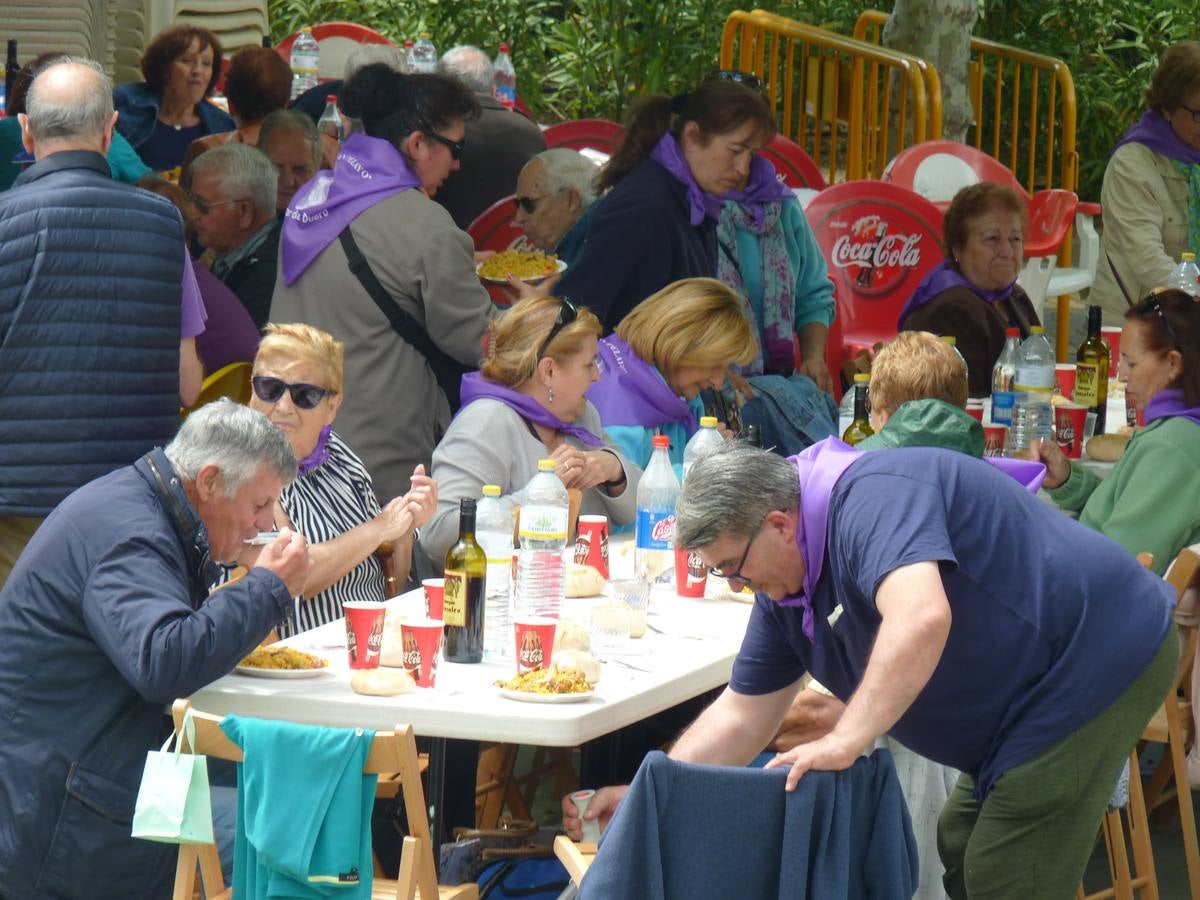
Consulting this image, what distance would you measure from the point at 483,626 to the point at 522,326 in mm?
1169

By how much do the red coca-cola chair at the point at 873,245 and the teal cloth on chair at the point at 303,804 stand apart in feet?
16.9

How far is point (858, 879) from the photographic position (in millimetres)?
2934

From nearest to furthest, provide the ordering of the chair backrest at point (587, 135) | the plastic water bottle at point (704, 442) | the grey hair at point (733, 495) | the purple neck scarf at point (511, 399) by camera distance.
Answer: the grey hair at point (733, 495) < the purple neck scarf at point (511, 399) < the plastic water bottle at point (704, 442) < the chair backrest at point (587, 135)

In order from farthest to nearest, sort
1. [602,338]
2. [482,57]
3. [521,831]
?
[482,57] < [602,338] < [521,831]

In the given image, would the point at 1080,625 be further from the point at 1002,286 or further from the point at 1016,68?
the point at 1016,68

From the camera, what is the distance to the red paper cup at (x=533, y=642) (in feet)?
12.1

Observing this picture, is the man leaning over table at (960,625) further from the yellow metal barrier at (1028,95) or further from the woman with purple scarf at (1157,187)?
the yellow metal barrier at (1028,95)

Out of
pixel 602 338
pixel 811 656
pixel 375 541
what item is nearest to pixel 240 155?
pixel 602 338

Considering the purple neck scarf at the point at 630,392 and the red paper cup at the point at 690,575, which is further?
the purple neck scarf at the point at 630,392

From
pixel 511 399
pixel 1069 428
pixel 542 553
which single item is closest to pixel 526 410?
pixel 511 399

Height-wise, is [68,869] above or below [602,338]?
below

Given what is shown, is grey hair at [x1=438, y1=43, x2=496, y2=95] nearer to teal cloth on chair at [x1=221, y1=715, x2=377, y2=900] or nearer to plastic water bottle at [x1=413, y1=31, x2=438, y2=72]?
plastic water bottle at [x1=413, y1=31, x2=438, y2=72]

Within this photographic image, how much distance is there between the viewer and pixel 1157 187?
744 cm

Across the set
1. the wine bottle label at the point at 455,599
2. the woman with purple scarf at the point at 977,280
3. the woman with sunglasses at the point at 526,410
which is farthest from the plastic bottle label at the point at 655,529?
the woman with purple scarf at the point at 977,280
